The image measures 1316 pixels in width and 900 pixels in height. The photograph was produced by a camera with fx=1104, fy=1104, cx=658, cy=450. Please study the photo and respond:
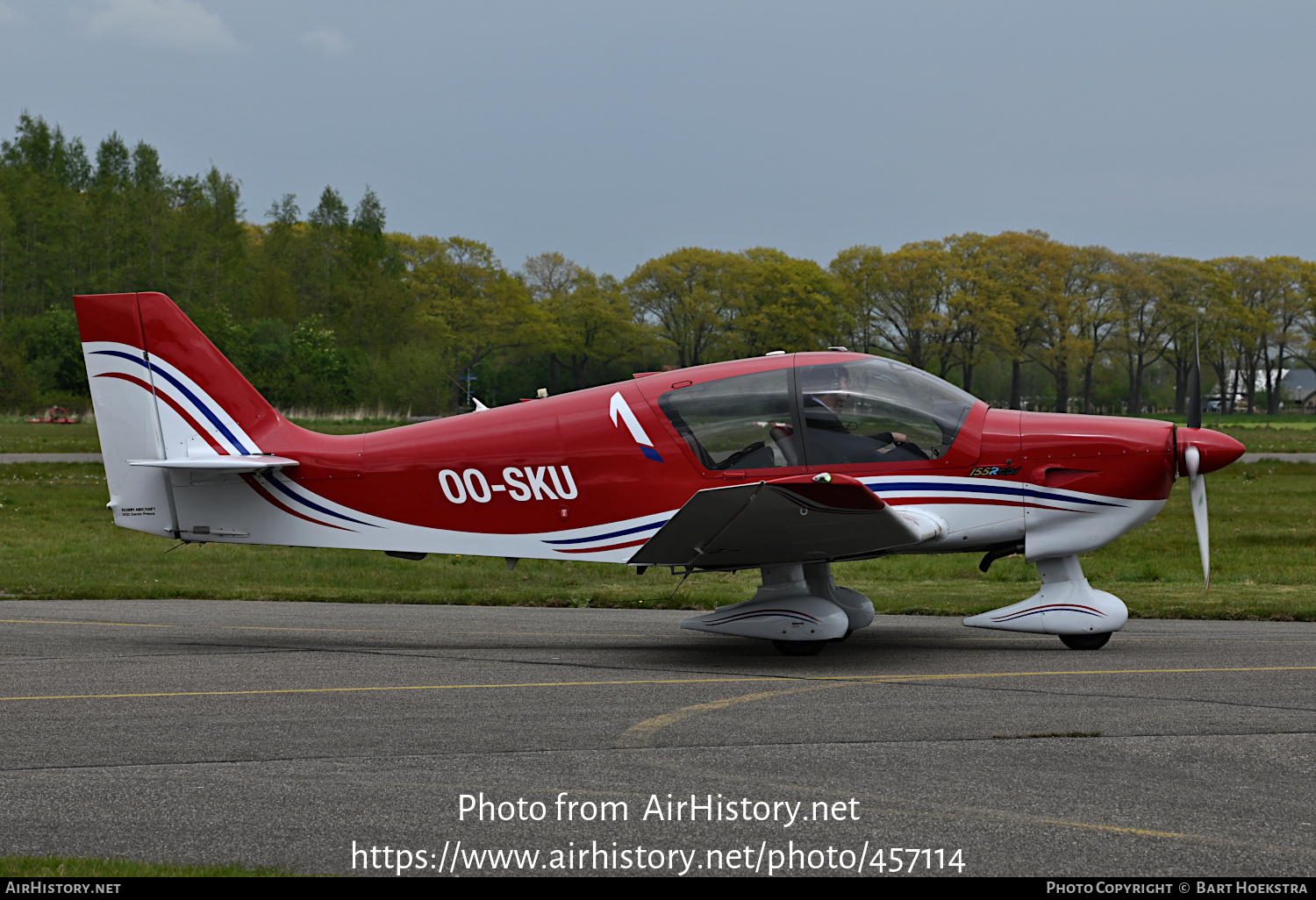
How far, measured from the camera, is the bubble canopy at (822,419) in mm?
8719

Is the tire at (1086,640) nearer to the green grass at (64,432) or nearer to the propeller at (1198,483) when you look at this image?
the propeller at (1198,483)

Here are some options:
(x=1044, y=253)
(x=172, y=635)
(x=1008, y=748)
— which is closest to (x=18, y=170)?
(x=1044, y=253)

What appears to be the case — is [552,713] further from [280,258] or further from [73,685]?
[280,258]

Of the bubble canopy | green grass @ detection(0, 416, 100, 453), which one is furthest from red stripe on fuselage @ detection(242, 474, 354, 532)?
green grass @ detection(0, 416, 100, 453)

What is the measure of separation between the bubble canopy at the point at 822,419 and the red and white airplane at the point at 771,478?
14 mm

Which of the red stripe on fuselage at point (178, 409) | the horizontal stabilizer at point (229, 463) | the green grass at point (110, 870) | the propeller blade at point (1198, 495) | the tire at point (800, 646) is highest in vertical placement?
the red stripe on fuselage at point (178, 409)

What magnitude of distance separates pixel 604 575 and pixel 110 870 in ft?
37.8

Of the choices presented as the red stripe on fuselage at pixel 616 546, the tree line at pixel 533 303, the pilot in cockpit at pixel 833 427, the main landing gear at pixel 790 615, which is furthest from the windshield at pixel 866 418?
the tree line at pixel 533 303

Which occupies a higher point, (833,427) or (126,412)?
(126,412)

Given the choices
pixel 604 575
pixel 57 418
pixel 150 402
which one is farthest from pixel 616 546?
pixel 57 418

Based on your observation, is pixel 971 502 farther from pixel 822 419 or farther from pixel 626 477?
pixel 626 477

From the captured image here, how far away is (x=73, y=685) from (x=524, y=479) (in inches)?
142

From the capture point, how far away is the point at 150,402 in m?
9.84

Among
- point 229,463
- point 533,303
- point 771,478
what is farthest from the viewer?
point 533,303
